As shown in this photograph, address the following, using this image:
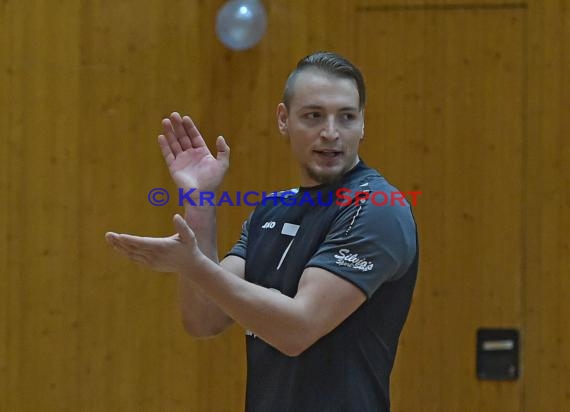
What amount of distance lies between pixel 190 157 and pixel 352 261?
522mm

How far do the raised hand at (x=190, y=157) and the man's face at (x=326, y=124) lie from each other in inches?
8.3

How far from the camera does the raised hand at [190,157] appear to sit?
2.12 m

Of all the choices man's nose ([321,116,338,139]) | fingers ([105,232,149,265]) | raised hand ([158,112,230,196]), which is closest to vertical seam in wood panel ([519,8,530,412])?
man's nose ([321,116,338,139])

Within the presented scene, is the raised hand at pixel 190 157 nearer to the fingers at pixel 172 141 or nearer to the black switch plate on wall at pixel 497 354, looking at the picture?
the fingers at pixel 172 141

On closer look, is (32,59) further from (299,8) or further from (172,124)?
(172,124)

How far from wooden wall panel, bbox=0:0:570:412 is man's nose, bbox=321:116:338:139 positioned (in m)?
2.17

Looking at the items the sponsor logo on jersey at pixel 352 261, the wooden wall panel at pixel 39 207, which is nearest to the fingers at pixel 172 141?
the sponsor logo on jersey at pixel 352 261

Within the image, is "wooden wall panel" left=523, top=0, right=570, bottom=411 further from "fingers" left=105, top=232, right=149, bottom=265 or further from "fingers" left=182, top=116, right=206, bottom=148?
"fingers" left=105, top=232, right=149, bottom=265

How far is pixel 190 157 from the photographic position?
7.17ft

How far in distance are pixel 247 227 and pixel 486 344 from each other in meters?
2.20

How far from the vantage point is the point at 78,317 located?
4.41 metres

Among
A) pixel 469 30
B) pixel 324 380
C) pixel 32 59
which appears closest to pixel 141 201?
pixel 32 59

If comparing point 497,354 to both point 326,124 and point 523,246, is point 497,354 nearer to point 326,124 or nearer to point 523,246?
point 523,246

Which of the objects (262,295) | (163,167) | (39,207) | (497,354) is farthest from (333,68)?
(39,207)
